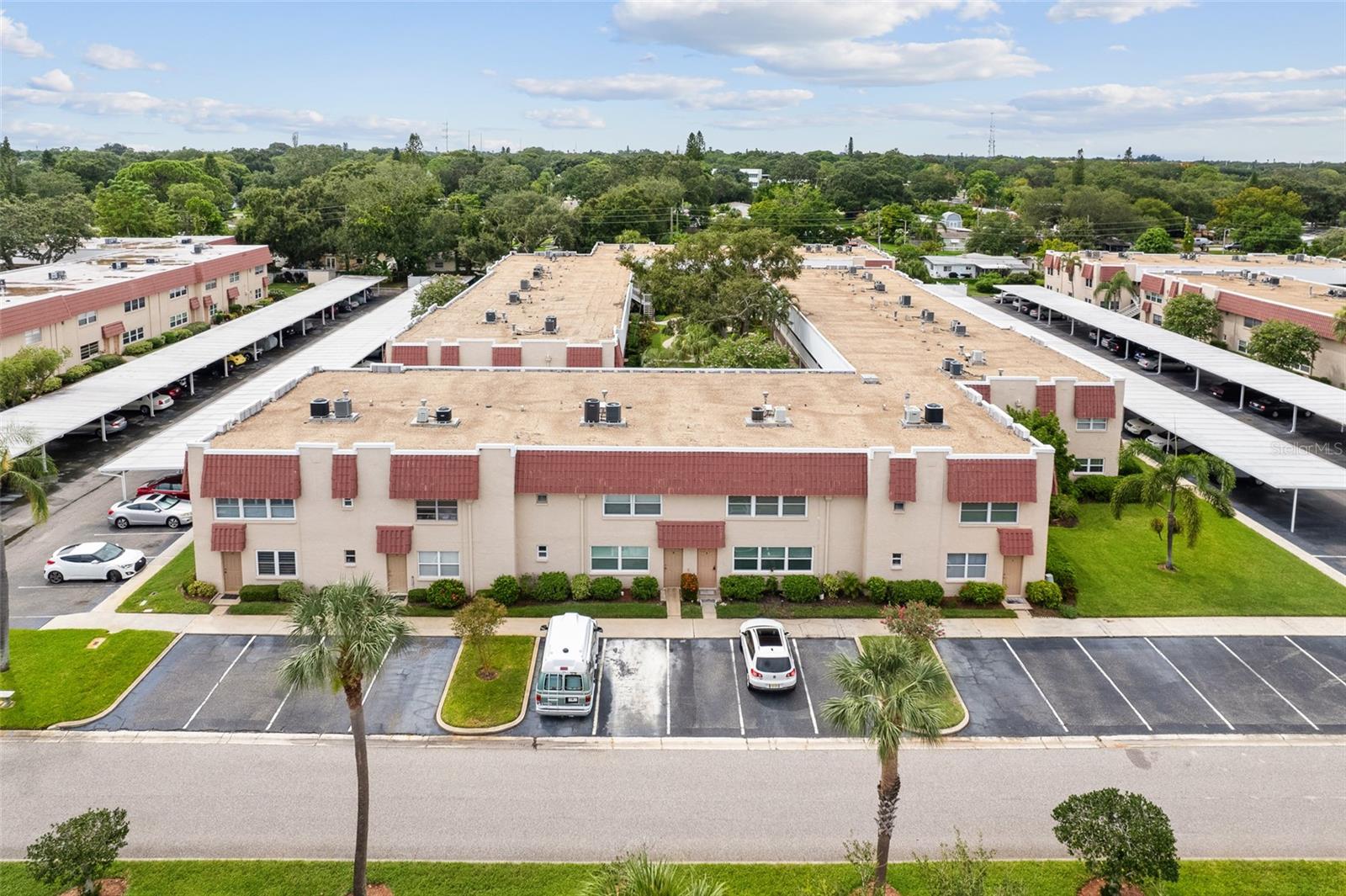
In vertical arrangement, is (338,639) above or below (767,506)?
above

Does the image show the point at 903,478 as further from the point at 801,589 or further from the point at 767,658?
the point at 767,658

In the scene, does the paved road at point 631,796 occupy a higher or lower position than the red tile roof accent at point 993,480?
lower

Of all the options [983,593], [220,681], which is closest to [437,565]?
[220,681]

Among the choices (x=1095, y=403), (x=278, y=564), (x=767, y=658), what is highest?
(x=1095, y=403)

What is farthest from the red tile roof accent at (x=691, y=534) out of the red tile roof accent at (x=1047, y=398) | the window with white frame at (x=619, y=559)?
the red tile roof accent at (x=1047, y=398)

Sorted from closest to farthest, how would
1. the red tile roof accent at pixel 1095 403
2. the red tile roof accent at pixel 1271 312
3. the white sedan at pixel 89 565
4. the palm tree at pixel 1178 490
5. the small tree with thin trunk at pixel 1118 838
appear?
the small tree with thin trunk at pixel 1118 838 → the white sedan at pixel 89 565 → the palm tree at pixel 1178 490 → the red tile roof accent at pixel 1095 403 → the red tile roof accent at pixel 1271 312

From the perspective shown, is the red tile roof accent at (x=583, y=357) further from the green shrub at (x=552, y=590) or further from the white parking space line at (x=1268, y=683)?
the white parking space line at (x=1268, y=683)

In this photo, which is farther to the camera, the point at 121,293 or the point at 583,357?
the point at 121,293

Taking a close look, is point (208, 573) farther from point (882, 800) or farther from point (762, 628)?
point (882, 800)
